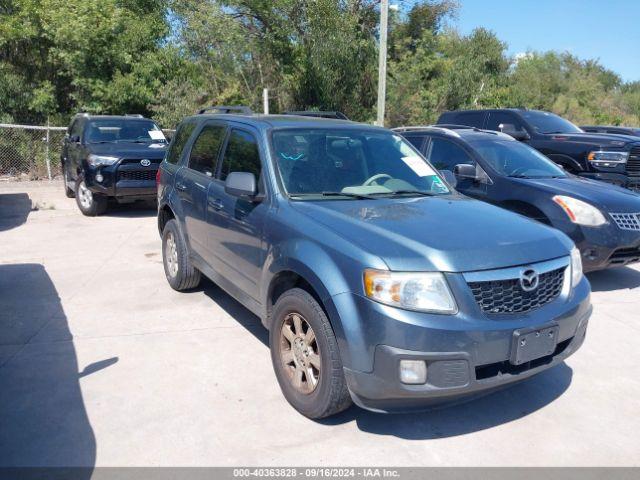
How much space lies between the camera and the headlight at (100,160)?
9898mm

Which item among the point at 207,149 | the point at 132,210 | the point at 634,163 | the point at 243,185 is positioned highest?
the point at 207,149

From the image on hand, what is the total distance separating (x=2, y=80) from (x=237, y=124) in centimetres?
1370

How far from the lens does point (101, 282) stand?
20.9 feet

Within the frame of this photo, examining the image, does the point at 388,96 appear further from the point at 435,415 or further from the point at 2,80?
the point at 435,415

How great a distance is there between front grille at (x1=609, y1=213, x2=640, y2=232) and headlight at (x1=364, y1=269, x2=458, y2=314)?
375cm

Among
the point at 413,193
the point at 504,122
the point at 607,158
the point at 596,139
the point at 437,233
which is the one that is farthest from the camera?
the point at 504,122

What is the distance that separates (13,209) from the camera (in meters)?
11.0

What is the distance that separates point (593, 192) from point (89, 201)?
8.37m

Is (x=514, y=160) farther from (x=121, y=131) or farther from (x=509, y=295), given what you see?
(x=121, y=131)

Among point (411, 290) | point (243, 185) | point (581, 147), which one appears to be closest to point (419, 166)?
point (243, 185)

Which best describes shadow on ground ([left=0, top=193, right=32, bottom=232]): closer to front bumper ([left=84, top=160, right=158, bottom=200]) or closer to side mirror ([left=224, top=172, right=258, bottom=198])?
front bumper ([left=84, top=160, right=158, bottom=200])

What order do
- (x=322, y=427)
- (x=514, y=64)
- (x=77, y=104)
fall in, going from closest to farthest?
(x=322, y=427)
(x=77, y=104)
(x=514, y=64)

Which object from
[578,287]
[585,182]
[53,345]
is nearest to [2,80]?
[53,345]

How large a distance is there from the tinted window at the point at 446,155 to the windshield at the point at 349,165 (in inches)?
91.4
